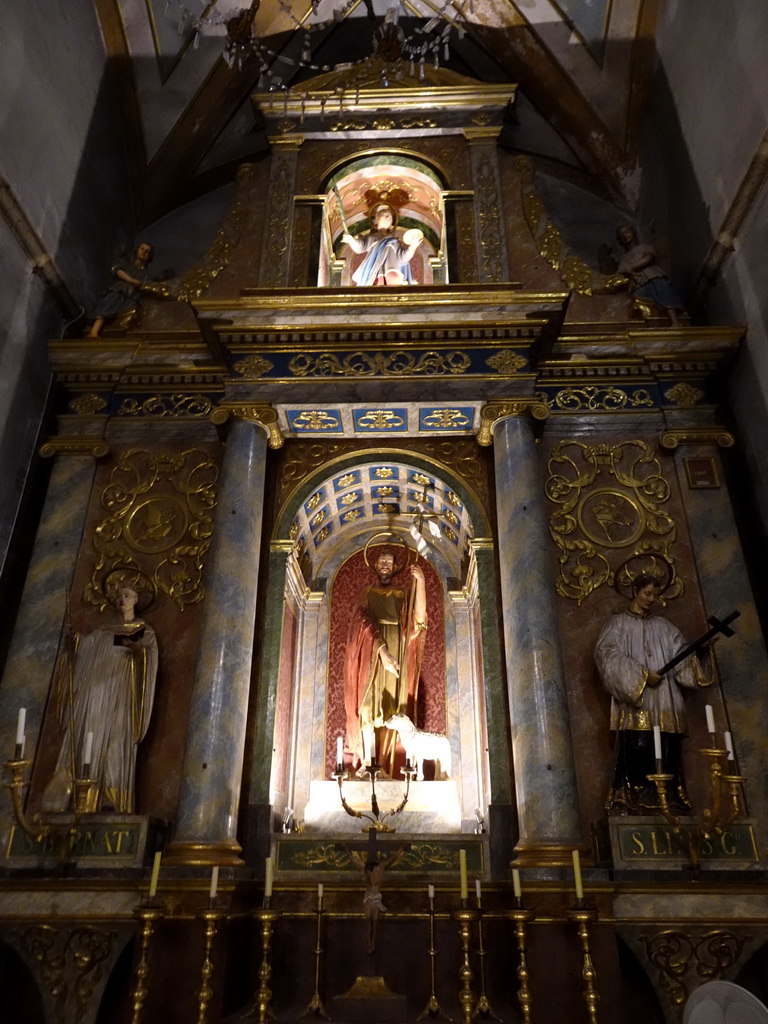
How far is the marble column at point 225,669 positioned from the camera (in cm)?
577

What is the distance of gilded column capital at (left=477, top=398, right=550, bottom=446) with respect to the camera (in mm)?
7195

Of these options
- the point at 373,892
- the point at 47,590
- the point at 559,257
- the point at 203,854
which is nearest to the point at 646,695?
the point at 373,892

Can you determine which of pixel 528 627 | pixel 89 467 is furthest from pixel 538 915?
pixel 89 467

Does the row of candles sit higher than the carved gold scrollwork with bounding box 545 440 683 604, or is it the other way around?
the carved gold scrollwork with bounding box 545 440 683 604

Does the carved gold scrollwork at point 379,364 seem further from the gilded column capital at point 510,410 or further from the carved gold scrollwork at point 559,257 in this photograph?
the carved gold scrollwork at point 559,257

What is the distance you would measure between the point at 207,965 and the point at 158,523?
3.75 meters

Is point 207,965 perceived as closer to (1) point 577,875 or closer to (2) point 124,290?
(1) point 577,875

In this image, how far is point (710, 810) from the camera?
5773mm

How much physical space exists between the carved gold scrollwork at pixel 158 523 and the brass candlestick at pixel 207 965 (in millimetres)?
2727

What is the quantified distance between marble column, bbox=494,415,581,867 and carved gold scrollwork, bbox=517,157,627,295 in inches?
83.9

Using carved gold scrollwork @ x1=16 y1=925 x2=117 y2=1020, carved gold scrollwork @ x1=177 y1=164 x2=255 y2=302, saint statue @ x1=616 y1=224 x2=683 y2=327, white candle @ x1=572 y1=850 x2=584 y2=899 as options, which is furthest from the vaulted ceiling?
carved gold scrollwork @ x1=16 y1=925 x2=117 y2=1020

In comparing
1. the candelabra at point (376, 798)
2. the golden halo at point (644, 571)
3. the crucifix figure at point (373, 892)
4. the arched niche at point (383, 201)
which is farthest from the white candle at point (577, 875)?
the arched niche at point (383, 201)

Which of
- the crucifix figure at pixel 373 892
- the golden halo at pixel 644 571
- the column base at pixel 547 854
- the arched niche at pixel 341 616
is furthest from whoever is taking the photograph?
the arched niche at pixel 341 616

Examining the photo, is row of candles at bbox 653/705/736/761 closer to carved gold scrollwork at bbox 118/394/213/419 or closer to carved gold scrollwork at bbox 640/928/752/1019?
carved gold scrollwork at bbox 640/928/752/1019
